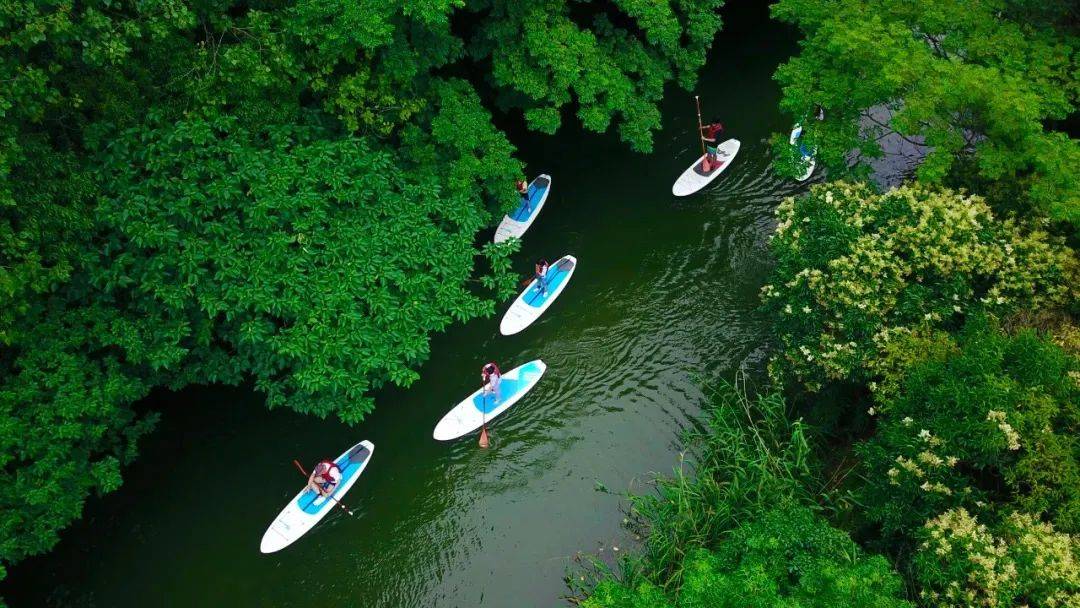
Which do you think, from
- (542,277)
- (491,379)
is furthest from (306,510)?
(542,277)

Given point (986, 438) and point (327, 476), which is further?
point (327, 476)

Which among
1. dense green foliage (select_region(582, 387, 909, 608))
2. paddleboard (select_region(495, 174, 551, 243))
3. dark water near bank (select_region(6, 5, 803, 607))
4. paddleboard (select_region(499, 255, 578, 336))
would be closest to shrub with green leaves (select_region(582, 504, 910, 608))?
dense green foliage (select_region(582, 387, 909, 608))

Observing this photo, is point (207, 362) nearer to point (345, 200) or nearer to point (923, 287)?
point (345, 200)

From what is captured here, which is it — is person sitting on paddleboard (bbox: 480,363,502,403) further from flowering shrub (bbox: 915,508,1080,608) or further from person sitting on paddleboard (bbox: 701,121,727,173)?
person sitting on paddleboard (bbox: 701,121,727,173)

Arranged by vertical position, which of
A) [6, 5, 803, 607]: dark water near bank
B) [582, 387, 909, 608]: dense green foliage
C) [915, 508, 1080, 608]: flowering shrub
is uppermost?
[6, 5, 803, 607]: dark water near bank

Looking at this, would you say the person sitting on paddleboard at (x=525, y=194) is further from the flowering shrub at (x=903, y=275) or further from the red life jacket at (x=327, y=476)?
the red life jacket at (x=327, y=476)

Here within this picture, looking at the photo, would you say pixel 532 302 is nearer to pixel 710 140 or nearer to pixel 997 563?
pixel 710 140
